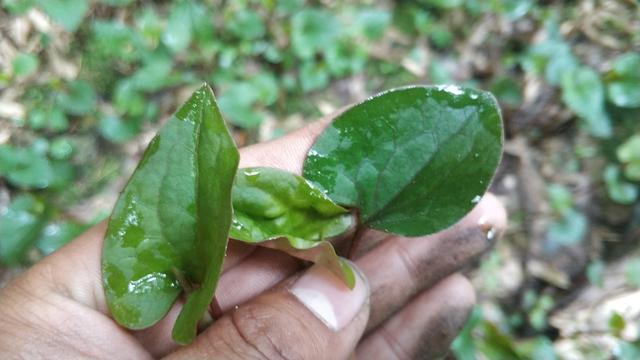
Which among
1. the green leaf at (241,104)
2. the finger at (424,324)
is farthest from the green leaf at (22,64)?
the finger at (424,324)

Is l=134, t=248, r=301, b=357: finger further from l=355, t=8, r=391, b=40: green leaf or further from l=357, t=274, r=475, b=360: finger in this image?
l=355, t=8, r=391, b=40: green leaf

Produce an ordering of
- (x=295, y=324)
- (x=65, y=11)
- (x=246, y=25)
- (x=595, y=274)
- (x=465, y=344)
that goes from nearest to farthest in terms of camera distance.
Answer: (x=295, y=324) < (x=465, y=344) < (x=595, y=274) < (x=65, y=11) < (x=246, y=25)

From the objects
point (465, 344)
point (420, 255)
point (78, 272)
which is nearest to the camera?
point (78, 272)

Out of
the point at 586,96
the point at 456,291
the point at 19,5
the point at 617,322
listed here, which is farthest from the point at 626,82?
the point at 19,5

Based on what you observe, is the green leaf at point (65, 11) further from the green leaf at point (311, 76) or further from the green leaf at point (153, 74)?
the green leaf at point (311, 76)

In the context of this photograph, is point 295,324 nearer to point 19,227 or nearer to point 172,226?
point 172,226
